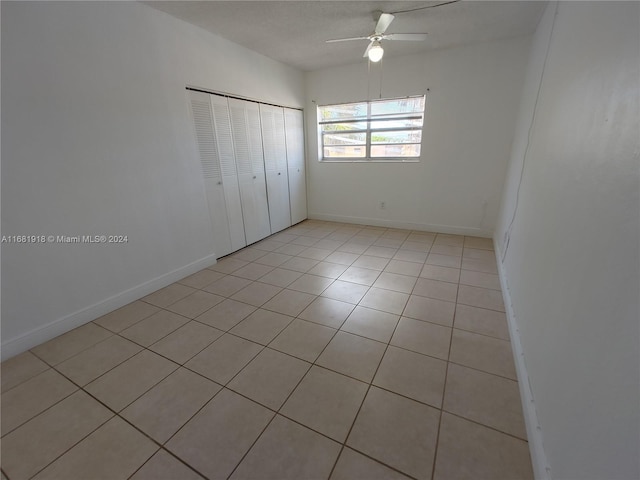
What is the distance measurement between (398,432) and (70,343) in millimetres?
2446

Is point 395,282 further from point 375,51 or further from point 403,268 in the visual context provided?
point 375,51

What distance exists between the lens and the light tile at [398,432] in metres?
1.27

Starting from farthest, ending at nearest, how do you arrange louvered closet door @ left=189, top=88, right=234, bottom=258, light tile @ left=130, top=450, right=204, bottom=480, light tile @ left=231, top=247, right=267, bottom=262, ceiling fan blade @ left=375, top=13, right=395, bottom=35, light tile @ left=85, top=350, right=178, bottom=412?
1. light tile @ left=231, top=247, right=267, bottom=262
2. louvered closet door @ left=189, top=88, right=234, bottom=258
3. ceiling fan blade @ left=375, top=13, right=395, bottom=35
4. light tile @ left=85, top=350, right=178, bottom=412
5. light tile @ left=130, top=450, right=204, bottom=480

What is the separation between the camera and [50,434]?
1443 mm

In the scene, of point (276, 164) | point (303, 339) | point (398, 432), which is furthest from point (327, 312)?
point (276, 164)

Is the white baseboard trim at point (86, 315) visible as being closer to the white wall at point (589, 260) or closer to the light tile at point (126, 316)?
the light tile at point (126, 316)

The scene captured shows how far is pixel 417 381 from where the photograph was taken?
5.55ft

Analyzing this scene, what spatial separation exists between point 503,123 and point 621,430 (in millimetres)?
3886

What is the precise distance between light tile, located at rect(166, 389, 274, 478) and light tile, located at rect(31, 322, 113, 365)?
1251 millimetres

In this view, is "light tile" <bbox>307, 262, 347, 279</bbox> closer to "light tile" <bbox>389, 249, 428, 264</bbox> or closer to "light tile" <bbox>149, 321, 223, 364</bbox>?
"light tile" <bbox>389, 249, 428, 264</bbox>

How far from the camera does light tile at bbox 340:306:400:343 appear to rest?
2104mm

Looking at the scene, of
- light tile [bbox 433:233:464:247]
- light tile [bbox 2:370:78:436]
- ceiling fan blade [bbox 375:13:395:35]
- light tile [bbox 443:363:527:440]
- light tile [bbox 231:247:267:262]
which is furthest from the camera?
light tile [bbox 433:233:464:247]

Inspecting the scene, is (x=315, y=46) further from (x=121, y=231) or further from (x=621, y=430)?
(x=621, y=430)

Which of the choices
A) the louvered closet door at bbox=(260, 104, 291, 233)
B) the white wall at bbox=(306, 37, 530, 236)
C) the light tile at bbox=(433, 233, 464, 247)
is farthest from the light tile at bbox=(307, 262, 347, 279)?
the white wall at bbox=(306, 37, 530, 236)
